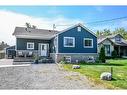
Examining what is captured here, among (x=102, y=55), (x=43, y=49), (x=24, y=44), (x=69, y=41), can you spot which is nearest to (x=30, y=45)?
(x=24, y=44)

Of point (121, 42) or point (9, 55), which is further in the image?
point (121, 42)

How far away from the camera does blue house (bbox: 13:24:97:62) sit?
20.5m

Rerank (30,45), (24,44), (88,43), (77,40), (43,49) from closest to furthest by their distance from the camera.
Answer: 1. (77,40)
2. (88,43)
3. (24,44)
4. (30,45)
5. (43,49)

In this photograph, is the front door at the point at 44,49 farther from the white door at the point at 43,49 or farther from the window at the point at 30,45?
the window at the point at 30,45

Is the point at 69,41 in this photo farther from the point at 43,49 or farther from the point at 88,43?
the point at 43,49

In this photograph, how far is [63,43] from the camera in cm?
2050

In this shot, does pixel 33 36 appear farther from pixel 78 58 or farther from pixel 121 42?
pixel 121 42

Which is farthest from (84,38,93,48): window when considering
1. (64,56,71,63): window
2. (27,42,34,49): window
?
(27,42,34,49): window

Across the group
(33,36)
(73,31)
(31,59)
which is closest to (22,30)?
(33,36)

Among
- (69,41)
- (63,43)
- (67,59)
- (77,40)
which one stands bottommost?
(67,59)

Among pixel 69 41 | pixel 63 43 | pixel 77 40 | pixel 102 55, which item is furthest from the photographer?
pixel 77 40

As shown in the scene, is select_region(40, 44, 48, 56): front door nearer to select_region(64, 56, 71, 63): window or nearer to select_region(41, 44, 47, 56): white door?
select_region(41, 44, 47, 56): white door
